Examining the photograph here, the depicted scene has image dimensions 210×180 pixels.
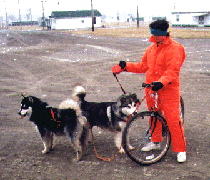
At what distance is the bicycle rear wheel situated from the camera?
401cm

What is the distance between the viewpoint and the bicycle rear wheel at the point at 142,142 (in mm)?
4008

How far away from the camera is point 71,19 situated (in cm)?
6794

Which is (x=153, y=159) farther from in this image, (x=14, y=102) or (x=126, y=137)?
(x=14, y=102)

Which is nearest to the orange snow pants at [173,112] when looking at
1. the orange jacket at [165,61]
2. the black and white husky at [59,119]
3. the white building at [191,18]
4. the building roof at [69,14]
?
the orange jacket at [165,61]

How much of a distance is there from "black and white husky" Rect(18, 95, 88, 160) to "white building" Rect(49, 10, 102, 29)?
64568 mm

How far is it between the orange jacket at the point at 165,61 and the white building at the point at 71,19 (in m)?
64.8

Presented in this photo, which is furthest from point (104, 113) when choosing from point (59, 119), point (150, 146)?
point (150, 146)

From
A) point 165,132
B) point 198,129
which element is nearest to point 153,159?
point 165,132

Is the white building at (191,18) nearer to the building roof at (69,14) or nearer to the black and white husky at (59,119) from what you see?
the building roof at (69,14)

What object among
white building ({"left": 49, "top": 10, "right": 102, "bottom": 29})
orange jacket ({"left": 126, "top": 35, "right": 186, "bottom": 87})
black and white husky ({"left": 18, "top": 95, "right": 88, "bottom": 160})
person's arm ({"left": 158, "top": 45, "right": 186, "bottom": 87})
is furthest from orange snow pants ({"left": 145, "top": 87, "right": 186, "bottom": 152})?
white building ({"left": 49, "top": 10, "right": 102, "bottom": 29})

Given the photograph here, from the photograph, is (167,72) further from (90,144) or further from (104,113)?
(90,144)

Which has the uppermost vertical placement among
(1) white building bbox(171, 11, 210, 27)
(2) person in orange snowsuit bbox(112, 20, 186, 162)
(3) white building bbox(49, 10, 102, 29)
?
(3) white building bbox(49, 10, 102, 29)

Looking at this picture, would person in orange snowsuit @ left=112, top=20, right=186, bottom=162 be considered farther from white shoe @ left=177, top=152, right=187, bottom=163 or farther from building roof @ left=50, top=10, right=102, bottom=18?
building roof @ left=50, top=10, right=102, bottom=18

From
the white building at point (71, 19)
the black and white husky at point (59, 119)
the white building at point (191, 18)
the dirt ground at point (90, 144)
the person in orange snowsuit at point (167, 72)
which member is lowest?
the dirt ground at point (90, 144)
